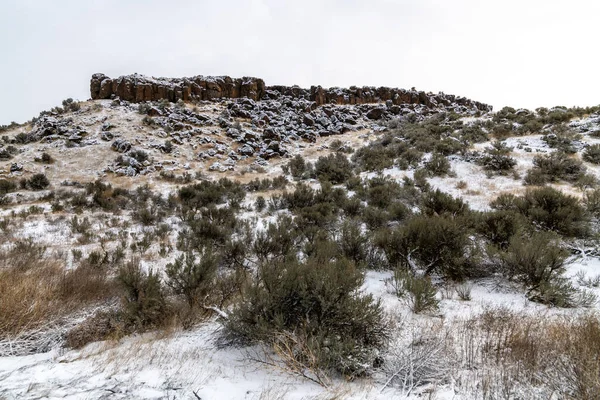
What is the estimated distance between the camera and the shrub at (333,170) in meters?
13.6

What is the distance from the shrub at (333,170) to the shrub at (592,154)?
9326 millimetres

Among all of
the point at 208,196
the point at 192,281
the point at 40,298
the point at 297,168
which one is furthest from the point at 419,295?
the point at 297,168

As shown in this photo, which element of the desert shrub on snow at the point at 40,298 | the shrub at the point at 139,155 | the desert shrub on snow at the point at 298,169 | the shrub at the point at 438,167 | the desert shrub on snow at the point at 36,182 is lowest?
the desert shrub on snow at the point at 40,298

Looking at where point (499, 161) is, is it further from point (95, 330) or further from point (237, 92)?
point (237, 92)

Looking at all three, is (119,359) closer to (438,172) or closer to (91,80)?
(438,172)

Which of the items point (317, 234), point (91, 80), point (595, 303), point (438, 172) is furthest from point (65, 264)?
point (91, 80)

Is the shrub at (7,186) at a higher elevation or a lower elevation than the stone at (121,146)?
lower

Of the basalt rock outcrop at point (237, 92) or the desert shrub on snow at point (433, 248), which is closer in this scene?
the desert shrub on snow at point (433, 248)

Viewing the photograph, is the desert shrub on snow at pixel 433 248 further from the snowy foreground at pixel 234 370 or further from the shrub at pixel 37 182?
the shrub at pixel 37 182

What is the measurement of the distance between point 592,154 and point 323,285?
1395 centimetres

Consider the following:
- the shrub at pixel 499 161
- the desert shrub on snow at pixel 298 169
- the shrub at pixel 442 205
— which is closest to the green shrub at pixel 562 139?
the shrub at pixel 499 161

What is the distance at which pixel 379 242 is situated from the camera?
5.38m

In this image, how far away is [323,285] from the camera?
2.84 meters

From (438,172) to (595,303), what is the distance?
8.66m
